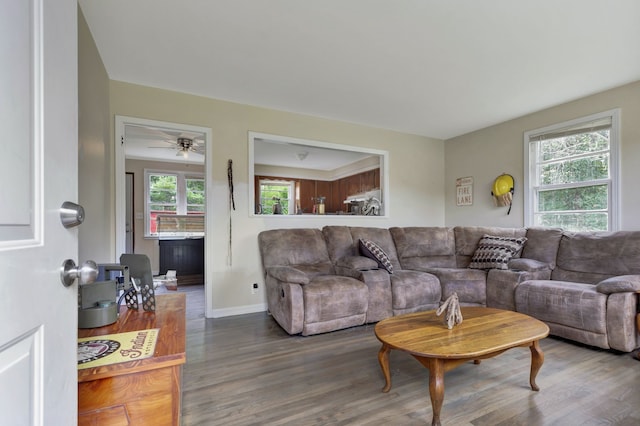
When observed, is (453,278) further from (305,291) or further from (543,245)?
(305,291)

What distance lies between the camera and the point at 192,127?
137 inches

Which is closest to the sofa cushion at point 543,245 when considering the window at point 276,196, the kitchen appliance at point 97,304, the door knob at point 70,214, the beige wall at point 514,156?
the beige wall at point 514,156

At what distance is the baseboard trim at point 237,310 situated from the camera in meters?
3.53

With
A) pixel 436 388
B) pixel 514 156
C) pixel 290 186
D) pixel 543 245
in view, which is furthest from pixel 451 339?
pixel 290 186

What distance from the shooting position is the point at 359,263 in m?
3.39

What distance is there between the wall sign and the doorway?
156 inches

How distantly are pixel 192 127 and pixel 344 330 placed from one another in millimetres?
2794

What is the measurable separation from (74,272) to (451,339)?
6.06 ft

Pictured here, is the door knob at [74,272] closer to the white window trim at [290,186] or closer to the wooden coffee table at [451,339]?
the wooden coffee table at [451,339]

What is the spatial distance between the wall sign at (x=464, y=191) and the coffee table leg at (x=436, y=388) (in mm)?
3917

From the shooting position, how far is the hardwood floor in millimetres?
1683

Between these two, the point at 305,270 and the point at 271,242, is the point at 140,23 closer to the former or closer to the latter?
the point at 271,242

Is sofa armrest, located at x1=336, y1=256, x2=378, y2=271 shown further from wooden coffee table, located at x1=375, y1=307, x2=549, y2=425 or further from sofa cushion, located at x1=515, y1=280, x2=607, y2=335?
sofa cushion, located at x1=515, y1=280, x2=607, y2=335

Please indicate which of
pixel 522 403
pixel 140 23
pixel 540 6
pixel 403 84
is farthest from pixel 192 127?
pixel 522 403
